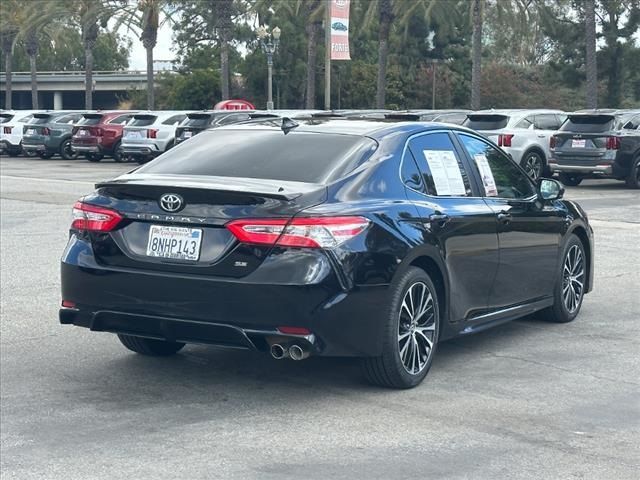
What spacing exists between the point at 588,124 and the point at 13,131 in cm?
2399

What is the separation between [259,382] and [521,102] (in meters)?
62.8

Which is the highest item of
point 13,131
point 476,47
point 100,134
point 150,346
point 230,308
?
point 476,47

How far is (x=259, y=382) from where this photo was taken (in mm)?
6988

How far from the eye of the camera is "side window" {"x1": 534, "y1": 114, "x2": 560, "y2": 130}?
85.5ft

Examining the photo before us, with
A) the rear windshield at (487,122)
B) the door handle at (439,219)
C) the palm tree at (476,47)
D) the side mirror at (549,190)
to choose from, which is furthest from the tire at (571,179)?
the palm tree at (476,47)


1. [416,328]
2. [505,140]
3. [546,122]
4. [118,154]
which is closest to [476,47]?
[118,154]

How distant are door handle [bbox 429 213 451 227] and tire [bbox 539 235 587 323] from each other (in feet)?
6.08

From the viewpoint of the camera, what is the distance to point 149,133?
34438mm

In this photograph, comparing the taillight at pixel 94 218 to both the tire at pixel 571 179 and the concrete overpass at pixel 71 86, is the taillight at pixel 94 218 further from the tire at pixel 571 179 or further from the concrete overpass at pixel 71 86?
the concrete overpass at pixel 71 86

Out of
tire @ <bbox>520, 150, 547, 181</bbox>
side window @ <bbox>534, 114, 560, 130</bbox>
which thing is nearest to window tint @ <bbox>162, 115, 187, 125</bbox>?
side window @ <bbox>534, 114, 560, 130</bbox>

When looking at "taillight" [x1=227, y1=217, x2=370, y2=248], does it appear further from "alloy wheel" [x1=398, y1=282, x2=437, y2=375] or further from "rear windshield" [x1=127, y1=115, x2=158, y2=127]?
"rear windshield" [x1=127, y1=115, x2=158, y2=127]

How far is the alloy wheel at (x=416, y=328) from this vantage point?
22.0 ft

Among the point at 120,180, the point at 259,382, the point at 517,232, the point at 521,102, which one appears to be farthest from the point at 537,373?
the point at 521,102

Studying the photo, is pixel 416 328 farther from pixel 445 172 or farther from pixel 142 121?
pixel 142 121
